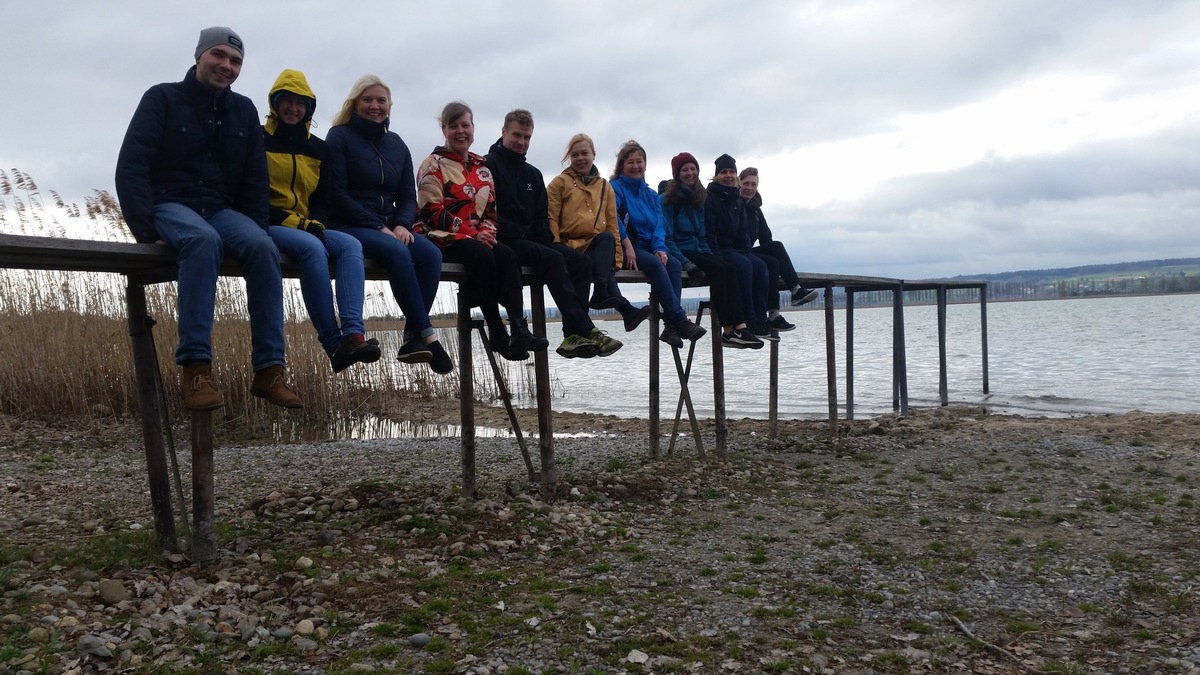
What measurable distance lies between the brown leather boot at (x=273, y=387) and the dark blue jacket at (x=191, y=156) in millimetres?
906

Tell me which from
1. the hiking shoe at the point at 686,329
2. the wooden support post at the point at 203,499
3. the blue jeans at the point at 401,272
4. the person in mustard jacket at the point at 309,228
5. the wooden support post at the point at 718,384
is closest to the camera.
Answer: the wooden support post at the point at 203,499

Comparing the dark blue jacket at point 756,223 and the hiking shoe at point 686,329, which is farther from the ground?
the dark blue jacket at point 756,223

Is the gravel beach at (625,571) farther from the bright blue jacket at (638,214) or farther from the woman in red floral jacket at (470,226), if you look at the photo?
the bright blue jacket at (638,214)

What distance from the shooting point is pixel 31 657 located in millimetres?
3521

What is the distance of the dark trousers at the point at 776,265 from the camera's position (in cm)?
1002

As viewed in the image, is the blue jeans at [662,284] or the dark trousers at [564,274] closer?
the dark trousers at [564,274]

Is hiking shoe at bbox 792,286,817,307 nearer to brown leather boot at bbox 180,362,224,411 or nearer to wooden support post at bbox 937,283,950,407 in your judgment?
wooden support post at bbox 937,283,950,407

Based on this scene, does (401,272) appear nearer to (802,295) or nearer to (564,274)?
(564,274)

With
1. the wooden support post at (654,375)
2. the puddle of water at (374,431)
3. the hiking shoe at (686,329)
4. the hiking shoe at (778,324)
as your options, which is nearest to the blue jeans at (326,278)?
the hiking shoe at (686,329)

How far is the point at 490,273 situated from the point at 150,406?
7.73 feet

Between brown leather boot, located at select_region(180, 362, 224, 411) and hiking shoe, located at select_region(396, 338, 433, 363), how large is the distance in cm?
123

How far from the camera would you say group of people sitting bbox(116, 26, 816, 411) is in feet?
15.4

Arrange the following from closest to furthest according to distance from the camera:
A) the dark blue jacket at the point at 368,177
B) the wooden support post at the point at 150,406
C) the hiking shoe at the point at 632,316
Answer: the wooden support post at the point at 150,406 → the dark blue jacket at the point at 368,177 → the hiking shoe at the point at 632,316

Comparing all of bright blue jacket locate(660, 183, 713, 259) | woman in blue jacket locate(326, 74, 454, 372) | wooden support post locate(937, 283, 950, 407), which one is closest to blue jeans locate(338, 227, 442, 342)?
woman in blue jacket locate(326, 74, 454, 372)
